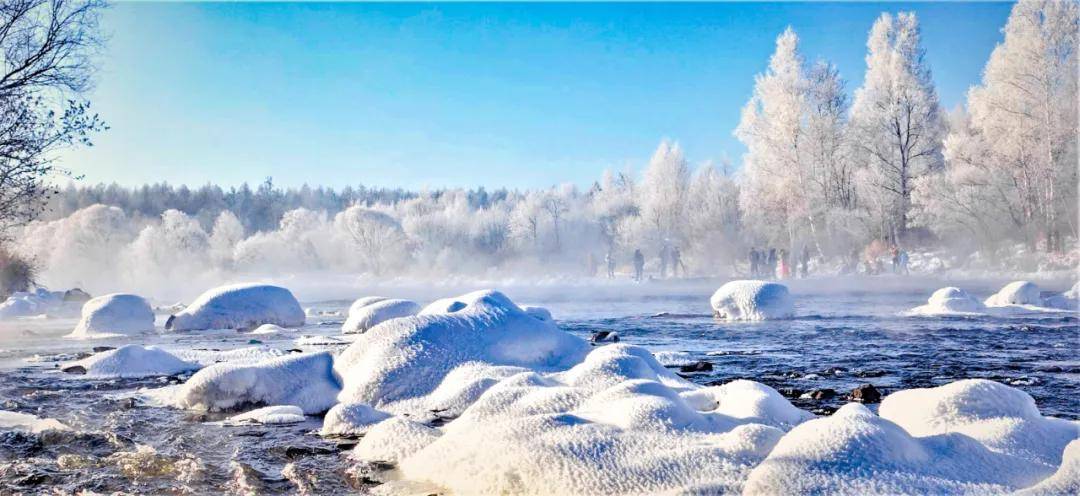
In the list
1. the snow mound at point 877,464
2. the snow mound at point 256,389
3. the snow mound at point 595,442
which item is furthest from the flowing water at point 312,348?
the snow mound at point 877,464

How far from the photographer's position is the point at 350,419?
20.6 ft

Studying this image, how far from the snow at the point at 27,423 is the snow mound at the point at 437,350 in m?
2.44

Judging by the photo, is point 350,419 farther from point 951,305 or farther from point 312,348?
point 951,305

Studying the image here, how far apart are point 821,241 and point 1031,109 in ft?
38.5

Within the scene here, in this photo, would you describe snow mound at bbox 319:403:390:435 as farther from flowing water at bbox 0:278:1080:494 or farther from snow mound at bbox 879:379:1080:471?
snow mound at bbox 879:379:1080:471

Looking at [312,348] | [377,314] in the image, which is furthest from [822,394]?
[377,314]

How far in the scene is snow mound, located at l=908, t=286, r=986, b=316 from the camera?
16.8 meters

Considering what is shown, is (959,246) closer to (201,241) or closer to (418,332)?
(418,332)

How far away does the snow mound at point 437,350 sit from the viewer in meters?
7.33

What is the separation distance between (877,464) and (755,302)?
543 inches

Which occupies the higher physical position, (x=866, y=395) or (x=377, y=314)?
(x=377, y=314)

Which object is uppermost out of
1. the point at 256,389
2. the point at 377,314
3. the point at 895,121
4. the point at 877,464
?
the point at 895,121

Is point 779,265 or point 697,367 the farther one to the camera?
point 779,265

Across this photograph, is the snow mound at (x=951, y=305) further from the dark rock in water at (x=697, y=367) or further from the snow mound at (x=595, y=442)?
the snow mound at (x=595, y=442)
